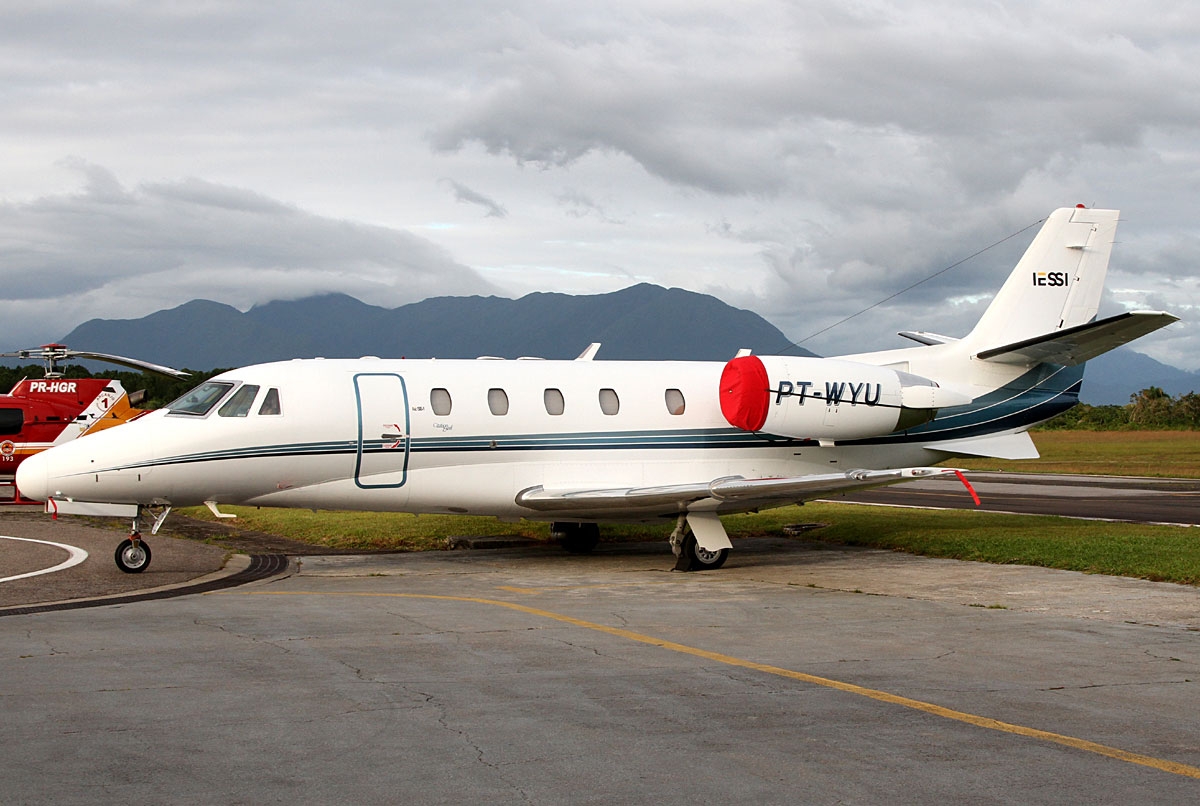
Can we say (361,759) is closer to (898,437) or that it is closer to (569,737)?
(569,737)

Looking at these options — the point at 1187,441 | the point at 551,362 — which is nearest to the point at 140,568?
the point at 551,362

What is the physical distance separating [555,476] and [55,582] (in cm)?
746

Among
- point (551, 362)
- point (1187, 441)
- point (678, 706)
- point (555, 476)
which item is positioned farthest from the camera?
point (1187, 441)

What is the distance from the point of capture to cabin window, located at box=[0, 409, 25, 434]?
29.6 meters

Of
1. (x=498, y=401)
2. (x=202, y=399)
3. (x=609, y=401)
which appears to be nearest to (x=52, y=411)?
(x=202, y=399)

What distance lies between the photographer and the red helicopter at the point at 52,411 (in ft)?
97.3

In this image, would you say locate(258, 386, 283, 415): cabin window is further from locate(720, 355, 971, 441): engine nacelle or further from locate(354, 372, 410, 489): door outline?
locate(720, 355, 971, 441): engine nacelle

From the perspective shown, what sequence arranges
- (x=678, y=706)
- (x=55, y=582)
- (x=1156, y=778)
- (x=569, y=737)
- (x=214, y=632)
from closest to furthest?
1. (x=1156, y=778)
2. (x=569, y=737)
3. (x=678, y=706)
4. (x=214, y=632)
5. (x=55, y=582)

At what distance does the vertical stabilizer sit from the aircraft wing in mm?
5872

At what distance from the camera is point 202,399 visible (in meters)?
17.1

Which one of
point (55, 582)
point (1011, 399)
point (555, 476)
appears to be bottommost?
point (55, 582)

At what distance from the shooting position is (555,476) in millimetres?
18375

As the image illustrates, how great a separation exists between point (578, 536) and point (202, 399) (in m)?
7.34

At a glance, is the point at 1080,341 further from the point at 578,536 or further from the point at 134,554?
the point at 134,554
